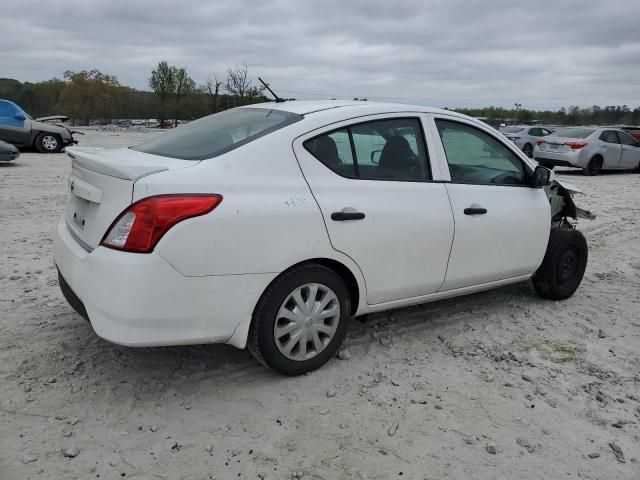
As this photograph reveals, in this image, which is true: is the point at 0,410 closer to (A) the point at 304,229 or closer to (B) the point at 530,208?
(A) the point at 304,229

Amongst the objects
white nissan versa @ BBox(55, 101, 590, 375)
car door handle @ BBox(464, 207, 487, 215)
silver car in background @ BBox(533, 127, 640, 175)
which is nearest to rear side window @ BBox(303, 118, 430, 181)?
white nissan versa @ BBox(55, 101, 590, 375)

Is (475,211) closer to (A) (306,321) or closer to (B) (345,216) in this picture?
(B) (345,216)

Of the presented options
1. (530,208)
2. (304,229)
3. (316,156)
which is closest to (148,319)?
(304,229)

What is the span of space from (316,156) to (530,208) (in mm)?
2010

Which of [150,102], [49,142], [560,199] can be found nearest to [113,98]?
[150,102]

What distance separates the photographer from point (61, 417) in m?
2.86

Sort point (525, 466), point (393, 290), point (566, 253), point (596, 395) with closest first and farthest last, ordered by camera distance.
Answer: point (525, 466)
point (596, 395)
point (393, 290)
point (566, 253)

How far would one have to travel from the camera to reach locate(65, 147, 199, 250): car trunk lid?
2811 millimetres

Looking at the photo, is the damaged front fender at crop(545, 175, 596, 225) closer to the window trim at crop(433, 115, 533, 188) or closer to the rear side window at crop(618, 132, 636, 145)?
the window trim at crop(433, 115, 533, 188)

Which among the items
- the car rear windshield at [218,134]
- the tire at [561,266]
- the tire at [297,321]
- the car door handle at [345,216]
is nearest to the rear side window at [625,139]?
the tire at [561,266]

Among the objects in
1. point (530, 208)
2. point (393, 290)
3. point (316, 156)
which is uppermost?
point (316, 156)

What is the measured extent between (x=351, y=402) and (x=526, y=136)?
2065 centimetres

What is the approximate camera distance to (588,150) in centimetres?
1627

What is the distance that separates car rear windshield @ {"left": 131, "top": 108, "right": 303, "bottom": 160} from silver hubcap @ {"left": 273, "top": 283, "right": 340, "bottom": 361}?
929 millimetres
